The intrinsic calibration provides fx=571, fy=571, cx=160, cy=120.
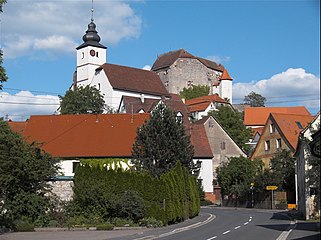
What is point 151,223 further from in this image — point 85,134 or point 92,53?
point 92,53

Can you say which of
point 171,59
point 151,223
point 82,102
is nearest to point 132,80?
point 82,102

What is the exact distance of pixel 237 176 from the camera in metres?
70.1

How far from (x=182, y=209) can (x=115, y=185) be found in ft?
22.3

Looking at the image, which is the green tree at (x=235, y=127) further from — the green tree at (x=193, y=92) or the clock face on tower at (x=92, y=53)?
the green tree at (x=193, y=92)

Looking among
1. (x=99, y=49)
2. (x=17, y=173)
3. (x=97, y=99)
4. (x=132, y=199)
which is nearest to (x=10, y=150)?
(x=17, y=173)

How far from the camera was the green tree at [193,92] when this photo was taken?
472 ft

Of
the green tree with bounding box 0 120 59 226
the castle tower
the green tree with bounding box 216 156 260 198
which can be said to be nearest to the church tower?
the castle tower

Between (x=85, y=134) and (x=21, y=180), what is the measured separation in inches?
1005

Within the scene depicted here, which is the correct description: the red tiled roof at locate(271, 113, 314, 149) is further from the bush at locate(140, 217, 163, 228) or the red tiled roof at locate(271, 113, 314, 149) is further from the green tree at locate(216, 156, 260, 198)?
the bush at locate(140, 217, 163, 228)

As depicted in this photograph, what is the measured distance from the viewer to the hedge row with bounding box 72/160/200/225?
35.1 meters

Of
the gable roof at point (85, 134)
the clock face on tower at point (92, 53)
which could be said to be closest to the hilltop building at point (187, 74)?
the clock face on tower at point (92, 53)

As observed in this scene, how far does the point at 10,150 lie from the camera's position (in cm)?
3403

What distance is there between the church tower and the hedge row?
85703 millimetres

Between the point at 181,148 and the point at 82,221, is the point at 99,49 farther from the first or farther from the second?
the point at 82,221
